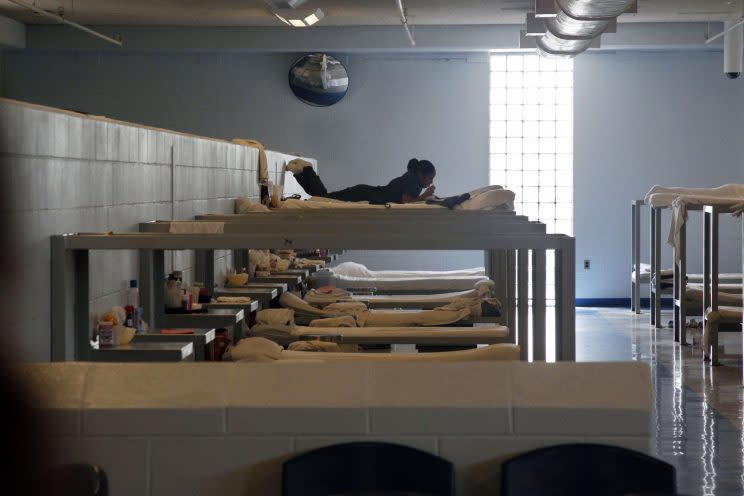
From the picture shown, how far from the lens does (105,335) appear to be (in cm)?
372

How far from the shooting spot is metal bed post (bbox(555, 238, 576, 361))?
296 centimetres

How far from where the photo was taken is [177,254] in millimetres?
5406

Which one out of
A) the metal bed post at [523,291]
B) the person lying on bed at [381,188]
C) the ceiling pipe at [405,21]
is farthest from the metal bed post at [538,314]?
the ceiling pipe at [405,21]

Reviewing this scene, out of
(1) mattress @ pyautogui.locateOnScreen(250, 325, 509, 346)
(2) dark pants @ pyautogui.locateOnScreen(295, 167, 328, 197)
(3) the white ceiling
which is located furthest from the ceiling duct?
(1) mattress @ pyautogui.locateOnScreen(250, 325, 509, 346)

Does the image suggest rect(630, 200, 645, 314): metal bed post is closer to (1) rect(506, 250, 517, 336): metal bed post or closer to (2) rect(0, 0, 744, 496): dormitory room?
(2) rect(0, 0, 744, 496): dormitory room

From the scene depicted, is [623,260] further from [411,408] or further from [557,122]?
[411,408]

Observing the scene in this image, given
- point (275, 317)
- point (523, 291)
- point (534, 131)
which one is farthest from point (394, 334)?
point (534, 131)

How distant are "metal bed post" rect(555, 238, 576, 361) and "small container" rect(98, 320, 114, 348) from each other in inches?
68.0

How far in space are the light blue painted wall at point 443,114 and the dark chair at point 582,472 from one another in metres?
11.6

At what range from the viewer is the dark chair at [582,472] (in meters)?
1.94

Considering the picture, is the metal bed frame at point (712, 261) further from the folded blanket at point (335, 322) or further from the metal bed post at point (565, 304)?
the metal bed post at point (565, 304)

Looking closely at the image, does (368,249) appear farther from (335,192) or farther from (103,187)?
(335,192)

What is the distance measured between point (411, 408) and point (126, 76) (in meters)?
12.4

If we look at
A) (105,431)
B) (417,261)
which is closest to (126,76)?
(417,261)
